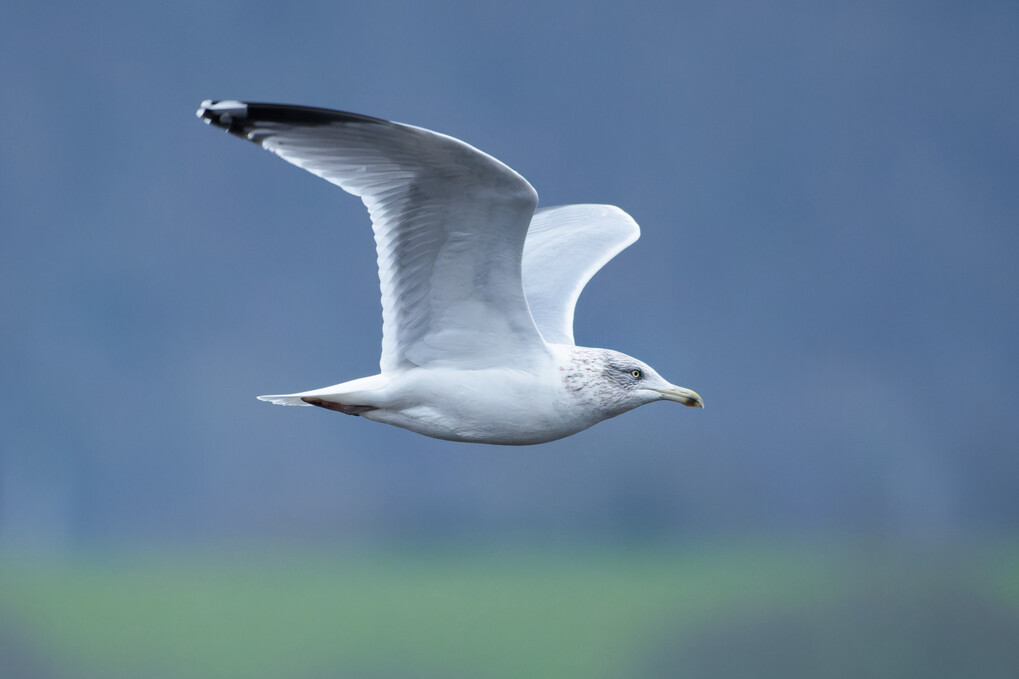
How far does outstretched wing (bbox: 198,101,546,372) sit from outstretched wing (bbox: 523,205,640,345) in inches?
17.8

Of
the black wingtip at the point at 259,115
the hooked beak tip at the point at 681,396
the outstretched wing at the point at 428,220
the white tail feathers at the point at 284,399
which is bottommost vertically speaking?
the white tail feathers at the point at 284,399

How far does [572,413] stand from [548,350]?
6.8 inches

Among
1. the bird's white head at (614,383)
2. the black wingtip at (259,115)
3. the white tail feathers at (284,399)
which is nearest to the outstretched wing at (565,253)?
the bird's white head at (614,383)

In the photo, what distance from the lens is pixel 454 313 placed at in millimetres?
2605

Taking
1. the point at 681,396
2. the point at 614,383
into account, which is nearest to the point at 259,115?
the point at 614,383

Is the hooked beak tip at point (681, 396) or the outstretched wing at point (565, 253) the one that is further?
the outstretched wing at point (565, 253)

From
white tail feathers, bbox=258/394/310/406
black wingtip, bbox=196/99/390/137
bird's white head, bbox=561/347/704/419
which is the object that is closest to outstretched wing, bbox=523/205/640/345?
bird's white head, bbox=561/347/704/419

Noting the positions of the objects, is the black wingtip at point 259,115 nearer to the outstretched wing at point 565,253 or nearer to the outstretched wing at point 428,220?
the outstretched wing at point 428,220

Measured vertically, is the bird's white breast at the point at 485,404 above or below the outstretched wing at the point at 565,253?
below

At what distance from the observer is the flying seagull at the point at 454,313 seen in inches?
90.7

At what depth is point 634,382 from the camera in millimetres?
2682

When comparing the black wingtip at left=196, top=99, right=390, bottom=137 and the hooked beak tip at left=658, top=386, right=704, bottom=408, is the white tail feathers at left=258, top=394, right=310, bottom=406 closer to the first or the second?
the black wingtip at left=196, top=99, right=390, bottom=137

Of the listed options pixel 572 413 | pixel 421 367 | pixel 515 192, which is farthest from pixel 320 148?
pixel 572 413

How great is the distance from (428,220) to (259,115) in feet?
1.48
